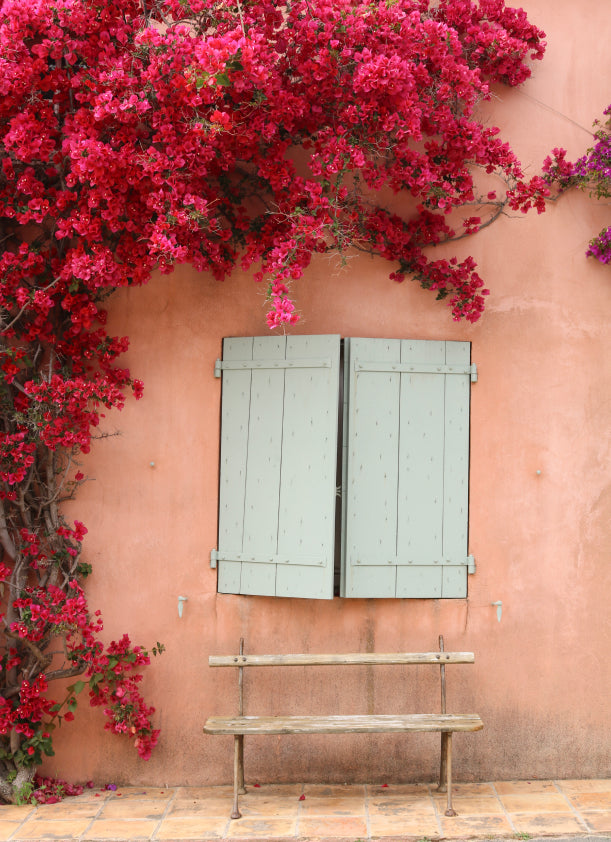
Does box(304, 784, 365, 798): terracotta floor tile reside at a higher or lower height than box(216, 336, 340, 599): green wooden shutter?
lower

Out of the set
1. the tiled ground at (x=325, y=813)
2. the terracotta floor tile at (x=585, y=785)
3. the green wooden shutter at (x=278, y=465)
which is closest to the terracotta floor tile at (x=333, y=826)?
the tiled ground at (x=325, y=813)

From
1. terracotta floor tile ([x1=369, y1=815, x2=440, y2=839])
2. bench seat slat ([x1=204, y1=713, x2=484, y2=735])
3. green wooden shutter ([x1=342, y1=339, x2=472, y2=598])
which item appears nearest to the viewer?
terracotta floor tile ([x1=369, y1=815, x2=440, y2=839])

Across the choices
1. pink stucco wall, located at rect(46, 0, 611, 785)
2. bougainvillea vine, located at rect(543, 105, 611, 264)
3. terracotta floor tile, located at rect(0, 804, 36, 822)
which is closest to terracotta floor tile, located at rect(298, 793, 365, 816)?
pink stucco wall, located at rect(46, 0, 611, 785)

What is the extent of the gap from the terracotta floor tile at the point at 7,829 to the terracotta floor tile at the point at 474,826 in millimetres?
2249

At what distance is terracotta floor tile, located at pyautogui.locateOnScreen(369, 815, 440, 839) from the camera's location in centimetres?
429

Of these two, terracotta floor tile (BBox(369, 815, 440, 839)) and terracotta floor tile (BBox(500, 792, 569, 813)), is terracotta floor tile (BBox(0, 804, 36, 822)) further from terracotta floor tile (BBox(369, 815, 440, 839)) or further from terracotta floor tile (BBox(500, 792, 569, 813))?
terracotta floor tile (BBox(500, 792, 569, 813))

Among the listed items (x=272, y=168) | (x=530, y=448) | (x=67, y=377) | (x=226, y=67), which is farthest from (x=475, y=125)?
(x=67, y=377)

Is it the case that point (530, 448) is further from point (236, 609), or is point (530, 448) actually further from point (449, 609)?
point (236, 609)

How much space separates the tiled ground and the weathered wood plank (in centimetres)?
76

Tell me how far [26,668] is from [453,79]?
164 inches

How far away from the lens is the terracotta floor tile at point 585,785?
191 inches

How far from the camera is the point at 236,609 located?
5.11 m

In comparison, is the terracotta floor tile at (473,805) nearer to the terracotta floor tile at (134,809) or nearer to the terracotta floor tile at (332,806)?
the terracotta floor tile at (332,806)

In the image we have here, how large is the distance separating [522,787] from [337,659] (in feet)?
4.39
